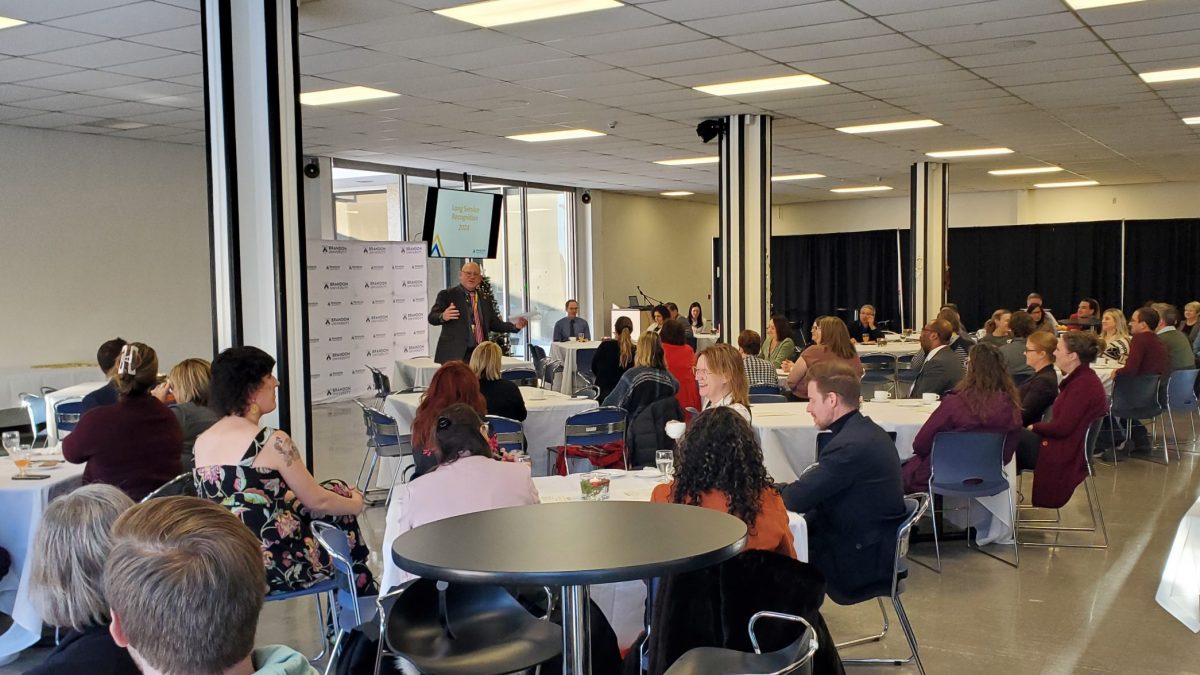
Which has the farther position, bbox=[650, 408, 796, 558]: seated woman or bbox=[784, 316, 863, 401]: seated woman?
bbox=[784, 316, 863, 401]: seated woman

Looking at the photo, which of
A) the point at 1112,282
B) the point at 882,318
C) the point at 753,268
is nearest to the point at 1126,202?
the point at 1112,282

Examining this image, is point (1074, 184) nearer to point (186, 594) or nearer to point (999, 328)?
point (999, 328)

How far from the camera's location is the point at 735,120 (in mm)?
10320

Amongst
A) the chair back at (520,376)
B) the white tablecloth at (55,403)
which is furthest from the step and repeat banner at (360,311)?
the white tablecloth at (55,403)

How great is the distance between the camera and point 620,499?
4.16 meters

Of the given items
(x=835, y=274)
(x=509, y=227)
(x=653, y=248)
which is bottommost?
(x=835, y=274)

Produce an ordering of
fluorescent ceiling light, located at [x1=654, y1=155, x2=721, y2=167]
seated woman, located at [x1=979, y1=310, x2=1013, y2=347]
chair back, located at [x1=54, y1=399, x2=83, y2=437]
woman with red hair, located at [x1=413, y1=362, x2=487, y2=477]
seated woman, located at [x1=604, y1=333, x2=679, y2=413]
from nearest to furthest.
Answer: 1. woman with red hair, located at [x1=413, y1=362, x2=487, y2=477]
2. chair back, located at [x1=54, y1=399, x2=83, y2=437]
3. seated woman, located at [x1=604, y1=333, x2=679, y2=413]
4. seated woman, located at [x1=979, y1=310, x2=1013, y2=347]
5. fluorescent ceiling light, located at [x1=654, y1=155, x2=721, y2=167]

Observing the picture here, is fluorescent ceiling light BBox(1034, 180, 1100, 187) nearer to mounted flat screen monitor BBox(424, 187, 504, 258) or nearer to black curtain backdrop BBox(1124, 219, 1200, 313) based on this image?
black curtain backdrop BBox(1124, 219, 1200, 313)

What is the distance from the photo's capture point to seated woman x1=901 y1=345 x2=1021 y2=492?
5570mm

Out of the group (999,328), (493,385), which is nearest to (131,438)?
(493,385)

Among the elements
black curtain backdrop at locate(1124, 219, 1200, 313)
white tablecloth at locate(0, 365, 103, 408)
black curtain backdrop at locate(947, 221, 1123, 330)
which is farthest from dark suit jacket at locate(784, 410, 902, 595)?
black curtain backdrop at locate(947, 221, 1123, 330)

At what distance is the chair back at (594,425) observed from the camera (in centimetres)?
670

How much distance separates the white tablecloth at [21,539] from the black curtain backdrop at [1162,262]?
1852 centimetres

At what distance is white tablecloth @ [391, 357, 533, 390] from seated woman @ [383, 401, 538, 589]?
7584 millimetres
